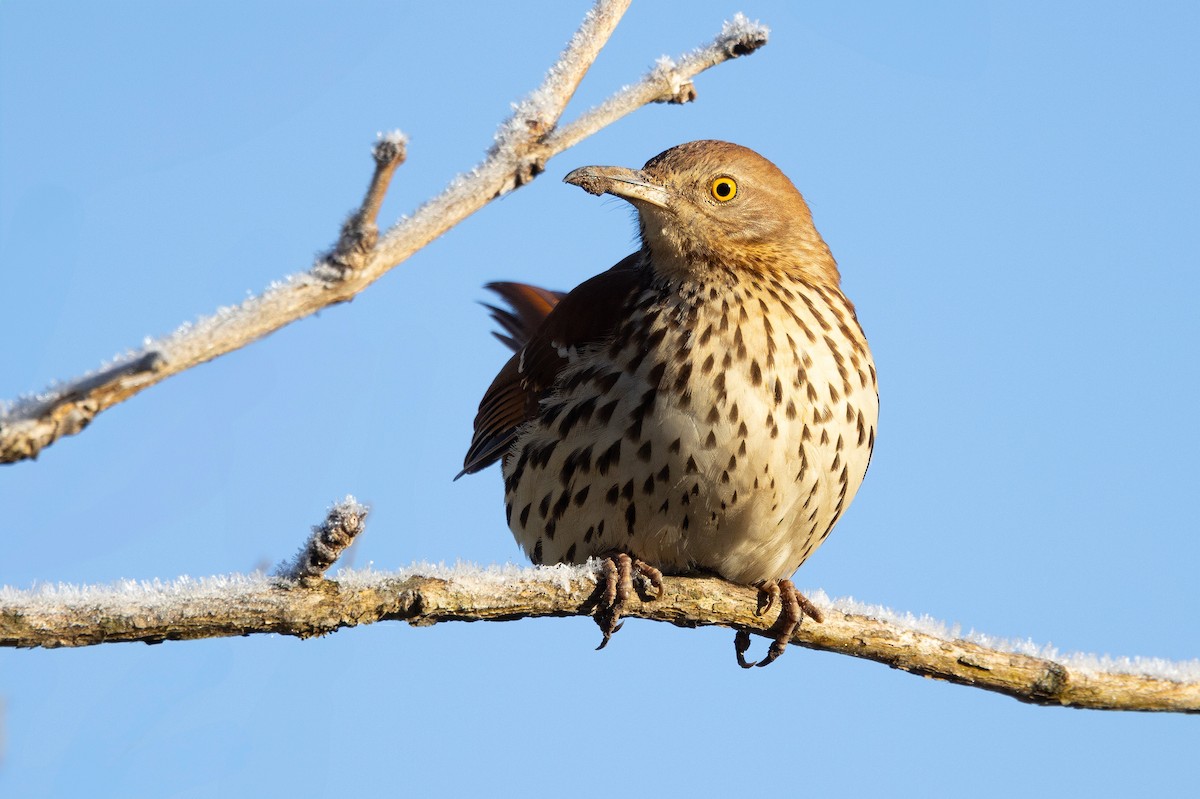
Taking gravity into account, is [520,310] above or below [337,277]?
above

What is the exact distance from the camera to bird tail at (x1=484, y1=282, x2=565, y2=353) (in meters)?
6.76

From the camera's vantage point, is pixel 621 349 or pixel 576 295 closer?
pixel 621 349

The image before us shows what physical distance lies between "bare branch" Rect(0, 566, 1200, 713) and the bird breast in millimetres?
267

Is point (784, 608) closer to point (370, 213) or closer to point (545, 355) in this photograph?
point (545, 355)

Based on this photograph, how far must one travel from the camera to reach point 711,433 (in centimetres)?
449

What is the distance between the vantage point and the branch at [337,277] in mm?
1694

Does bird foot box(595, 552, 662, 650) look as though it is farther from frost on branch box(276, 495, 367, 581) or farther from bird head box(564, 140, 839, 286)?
frost on branch box(276, 495, 367, 581)

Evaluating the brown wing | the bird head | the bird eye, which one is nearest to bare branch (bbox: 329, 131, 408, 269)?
the bird head

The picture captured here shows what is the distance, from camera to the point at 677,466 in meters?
4.51

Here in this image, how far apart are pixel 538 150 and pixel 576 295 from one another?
10.5 feet

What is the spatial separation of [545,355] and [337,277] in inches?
137

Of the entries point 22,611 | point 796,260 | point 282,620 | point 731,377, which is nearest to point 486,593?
point 282,620

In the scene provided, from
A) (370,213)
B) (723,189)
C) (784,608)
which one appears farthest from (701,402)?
(370,213)

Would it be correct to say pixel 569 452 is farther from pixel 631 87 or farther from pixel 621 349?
pixel 631 87
